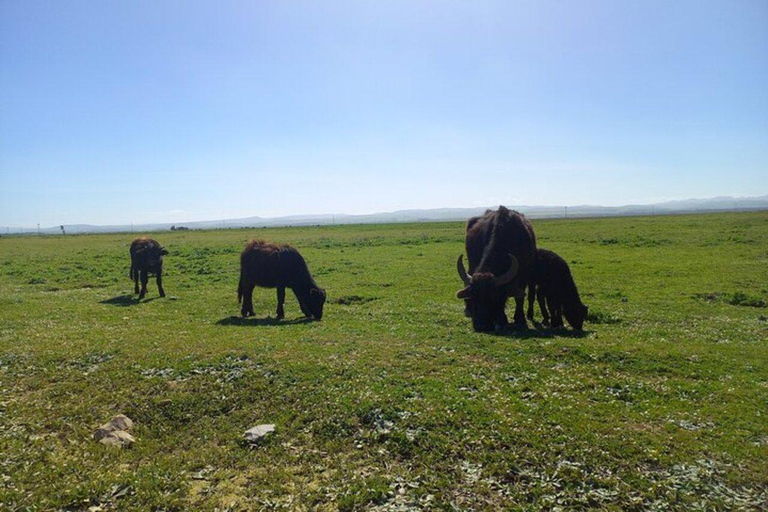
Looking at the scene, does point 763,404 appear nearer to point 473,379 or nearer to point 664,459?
point 664,459

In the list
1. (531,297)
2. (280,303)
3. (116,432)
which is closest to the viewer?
(116,432)

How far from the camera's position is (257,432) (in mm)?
7484

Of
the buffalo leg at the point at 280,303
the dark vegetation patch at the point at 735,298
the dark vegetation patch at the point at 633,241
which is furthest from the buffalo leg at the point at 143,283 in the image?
the dark vegetation patch at the point at 633,241

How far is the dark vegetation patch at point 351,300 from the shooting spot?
1983 cm

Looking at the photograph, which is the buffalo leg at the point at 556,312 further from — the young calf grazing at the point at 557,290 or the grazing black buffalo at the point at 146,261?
the grazing black buffalo at the point at 146,261

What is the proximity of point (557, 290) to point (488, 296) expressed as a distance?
9.45 feet

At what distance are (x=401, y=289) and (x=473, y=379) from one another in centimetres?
1291

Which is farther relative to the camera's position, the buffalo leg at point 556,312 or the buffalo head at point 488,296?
the buffalo leg at point 556,312

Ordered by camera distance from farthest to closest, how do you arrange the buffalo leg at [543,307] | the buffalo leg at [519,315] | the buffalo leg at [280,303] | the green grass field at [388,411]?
1. the buffalo leg at [280,303]
2. the buffalo leg at [543,307]
3. the buffalo leg at [519,315]
4. the green grass field at [388,411]

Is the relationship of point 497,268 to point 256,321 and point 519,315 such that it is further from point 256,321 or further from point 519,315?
point 256,321

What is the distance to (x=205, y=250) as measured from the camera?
43.3m

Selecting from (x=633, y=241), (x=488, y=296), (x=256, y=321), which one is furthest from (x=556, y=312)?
(x=633, y=241)

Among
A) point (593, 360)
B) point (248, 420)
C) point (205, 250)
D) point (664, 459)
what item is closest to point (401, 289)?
point (593, 360)

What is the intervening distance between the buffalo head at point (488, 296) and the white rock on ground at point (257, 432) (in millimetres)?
7288
